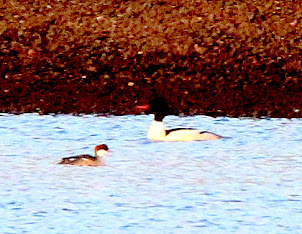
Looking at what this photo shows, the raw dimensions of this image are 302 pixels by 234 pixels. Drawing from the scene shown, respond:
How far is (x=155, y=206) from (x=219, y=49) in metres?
10.1

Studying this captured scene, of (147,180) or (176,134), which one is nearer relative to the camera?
(147,180)

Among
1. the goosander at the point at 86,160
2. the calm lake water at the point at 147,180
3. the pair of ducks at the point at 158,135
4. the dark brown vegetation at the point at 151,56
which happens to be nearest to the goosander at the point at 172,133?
the pair of ducks at the point at 158,135

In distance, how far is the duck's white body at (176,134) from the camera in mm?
14312

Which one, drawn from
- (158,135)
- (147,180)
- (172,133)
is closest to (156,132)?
(158,135)

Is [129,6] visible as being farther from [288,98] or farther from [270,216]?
[270,216]

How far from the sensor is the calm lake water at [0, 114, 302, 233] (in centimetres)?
995

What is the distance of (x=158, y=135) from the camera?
14633 millimetres

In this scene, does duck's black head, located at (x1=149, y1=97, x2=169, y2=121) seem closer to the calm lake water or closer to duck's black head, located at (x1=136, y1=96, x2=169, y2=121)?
duck's black head, located at (x1=136, y1=96, x2=169, y2=121)

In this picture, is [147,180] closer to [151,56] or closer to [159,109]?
[159,109]

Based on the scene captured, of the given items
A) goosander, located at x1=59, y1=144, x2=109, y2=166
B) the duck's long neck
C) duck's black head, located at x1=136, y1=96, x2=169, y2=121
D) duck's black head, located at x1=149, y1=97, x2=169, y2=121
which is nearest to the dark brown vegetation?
duck's black head, located at x1=136, y1=96, x2=169, y2=121

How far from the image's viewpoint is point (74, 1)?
23.2 m

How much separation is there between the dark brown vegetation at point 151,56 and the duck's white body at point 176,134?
2569mm

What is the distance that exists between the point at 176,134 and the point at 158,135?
0.26 meters

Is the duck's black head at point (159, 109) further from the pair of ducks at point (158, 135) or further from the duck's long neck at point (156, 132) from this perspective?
the duck's long neck at point (156, 132)
